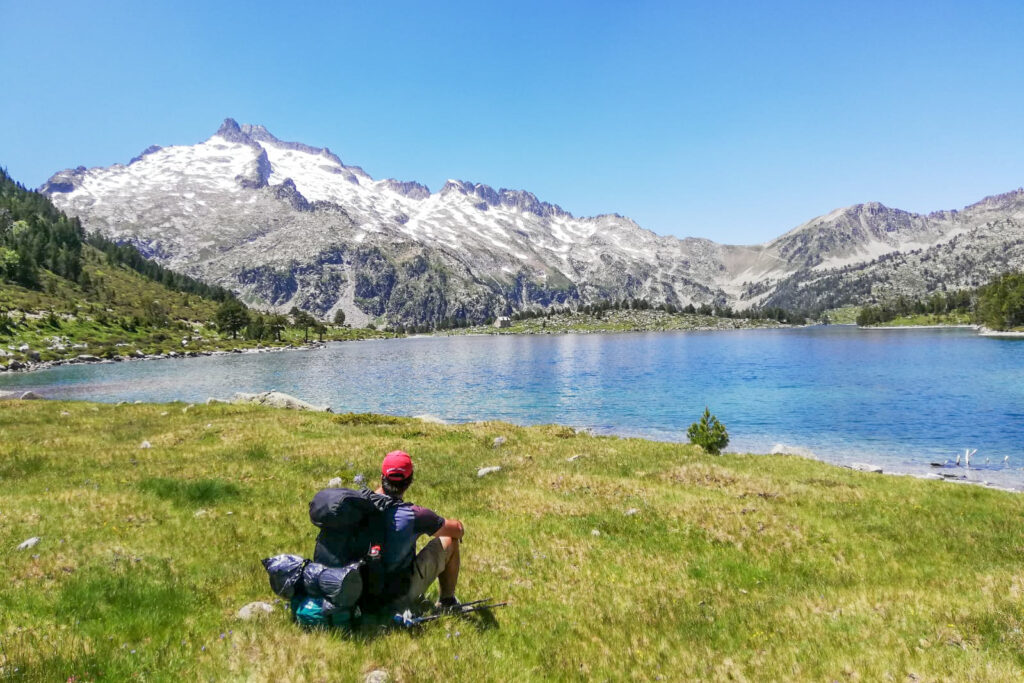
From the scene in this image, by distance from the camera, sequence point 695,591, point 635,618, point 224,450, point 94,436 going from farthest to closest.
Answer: point 94,436
point 224,450
point 695,591
point 635,618

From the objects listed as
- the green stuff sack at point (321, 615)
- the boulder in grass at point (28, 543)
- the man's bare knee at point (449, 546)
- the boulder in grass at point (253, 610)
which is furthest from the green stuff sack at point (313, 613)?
the boulder in grass at point (28, 543)

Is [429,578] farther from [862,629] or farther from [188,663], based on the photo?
[862,629]

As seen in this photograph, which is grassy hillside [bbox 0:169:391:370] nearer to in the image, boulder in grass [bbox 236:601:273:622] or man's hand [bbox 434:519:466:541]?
boulder in grass [bbox 236:601:273:622]

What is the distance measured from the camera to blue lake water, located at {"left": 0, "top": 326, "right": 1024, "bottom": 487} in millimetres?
43875

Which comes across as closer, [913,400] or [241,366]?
[913,400]

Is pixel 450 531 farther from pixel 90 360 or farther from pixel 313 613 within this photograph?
pixel 90 360

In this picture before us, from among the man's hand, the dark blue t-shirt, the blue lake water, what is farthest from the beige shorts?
the blue lake water

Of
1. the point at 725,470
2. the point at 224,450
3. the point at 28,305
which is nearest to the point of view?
the point at 725,470

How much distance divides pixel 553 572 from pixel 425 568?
442 cm

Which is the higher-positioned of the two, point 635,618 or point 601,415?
point 635,618

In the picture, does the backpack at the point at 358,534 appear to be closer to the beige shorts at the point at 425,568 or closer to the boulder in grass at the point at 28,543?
the beige shorts at the point at 425,568

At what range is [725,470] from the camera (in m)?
23.5

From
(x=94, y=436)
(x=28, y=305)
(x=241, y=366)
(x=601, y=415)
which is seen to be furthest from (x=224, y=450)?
(x=28, y=305)

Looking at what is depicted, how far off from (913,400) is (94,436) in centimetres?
7859
